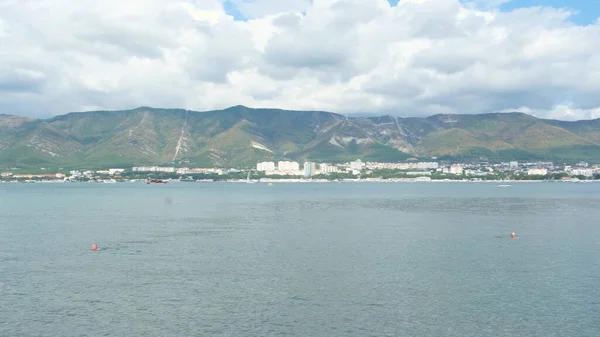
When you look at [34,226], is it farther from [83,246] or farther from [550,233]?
[550,233]

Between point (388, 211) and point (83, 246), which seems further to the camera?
point (388, 211)

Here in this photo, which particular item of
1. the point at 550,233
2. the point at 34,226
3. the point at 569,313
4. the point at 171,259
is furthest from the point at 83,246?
the point at 550,233

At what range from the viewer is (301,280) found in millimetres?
37625

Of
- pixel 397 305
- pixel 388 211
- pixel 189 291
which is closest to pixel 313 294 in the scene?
pixel 397 305

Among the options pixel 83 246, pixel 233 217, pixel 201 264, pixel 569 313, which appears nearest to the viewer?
pixel 569 313

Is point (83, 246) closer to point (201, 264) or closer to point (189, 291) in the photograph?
point (201, 264)

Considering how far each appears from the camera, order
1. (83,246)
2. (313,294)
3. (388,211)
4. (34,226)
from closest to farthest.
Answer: (313,294)
(83,246)
(34,226)
(388,211)

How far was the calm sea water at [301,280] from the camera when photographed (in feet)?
92.5

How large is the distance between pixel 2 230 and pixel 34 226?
15.9 feet

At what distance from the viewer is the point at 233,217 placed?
83.2 meters

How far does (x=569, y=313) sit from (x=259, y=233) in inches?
1493

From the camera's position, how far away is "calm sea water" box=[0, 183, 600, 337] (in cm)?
2819

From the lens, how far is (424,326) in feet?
91.4

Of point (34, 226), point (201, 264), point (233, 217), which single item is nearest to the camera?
point (201, 264)
